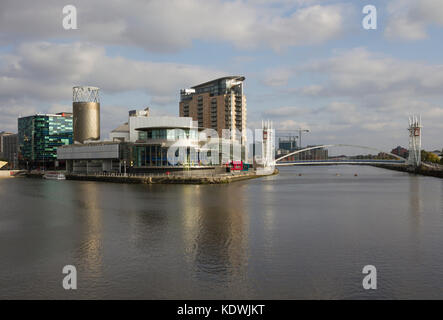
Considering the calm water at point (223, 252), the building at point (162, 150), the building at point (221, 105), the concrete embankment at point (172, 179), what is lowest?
the calm water at point (223, 252)

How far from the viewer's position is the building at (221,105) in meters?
155

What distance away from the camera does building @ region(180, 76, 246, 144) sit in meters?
155

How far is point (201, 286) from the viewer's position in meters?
14.7

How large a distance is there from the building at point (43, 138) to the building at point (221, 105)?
66.7 m

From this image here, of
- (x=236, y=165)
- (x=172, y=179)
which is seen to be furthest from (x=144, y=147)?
(x=236, y=165)

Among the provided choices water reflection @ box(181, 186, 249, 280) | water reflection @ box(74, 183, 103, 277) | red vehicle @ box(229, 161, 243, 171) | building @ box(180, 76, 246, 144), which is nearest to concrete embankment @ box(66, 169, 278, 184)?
red vehicle @ box(229, 161, 243, 171)

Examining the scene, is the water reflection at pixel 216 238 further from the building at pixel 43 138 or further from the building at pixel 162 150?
the building at pixel 43 138

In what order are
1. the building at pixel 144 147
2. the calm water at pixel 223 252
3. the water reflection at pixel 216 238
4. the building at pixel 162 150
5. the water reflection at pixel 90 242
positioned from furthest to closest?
the building at pixel 144 147, the building at pixel 162 150, the water reflection at pixel 90 242, the water reflection at pixel 216 238, the calm water at pixel 223 252

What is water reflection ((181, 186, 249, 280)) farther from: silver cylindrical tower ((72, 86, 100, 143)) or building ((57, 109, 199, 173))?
silver cylindrical tower ((72, 86, 100, 143))

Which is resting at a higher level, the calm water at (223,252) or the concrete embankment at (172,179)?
the concrete embankment at (172,179)

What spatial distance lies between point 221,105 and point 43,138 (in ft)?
295

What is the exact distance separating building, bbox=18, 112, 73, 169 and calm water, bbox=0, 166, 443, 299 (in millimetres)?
156583

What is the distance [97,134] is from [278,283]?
149m

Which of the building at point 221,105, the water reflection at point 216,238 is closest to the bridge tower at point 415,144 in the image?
the building at point 221,105
